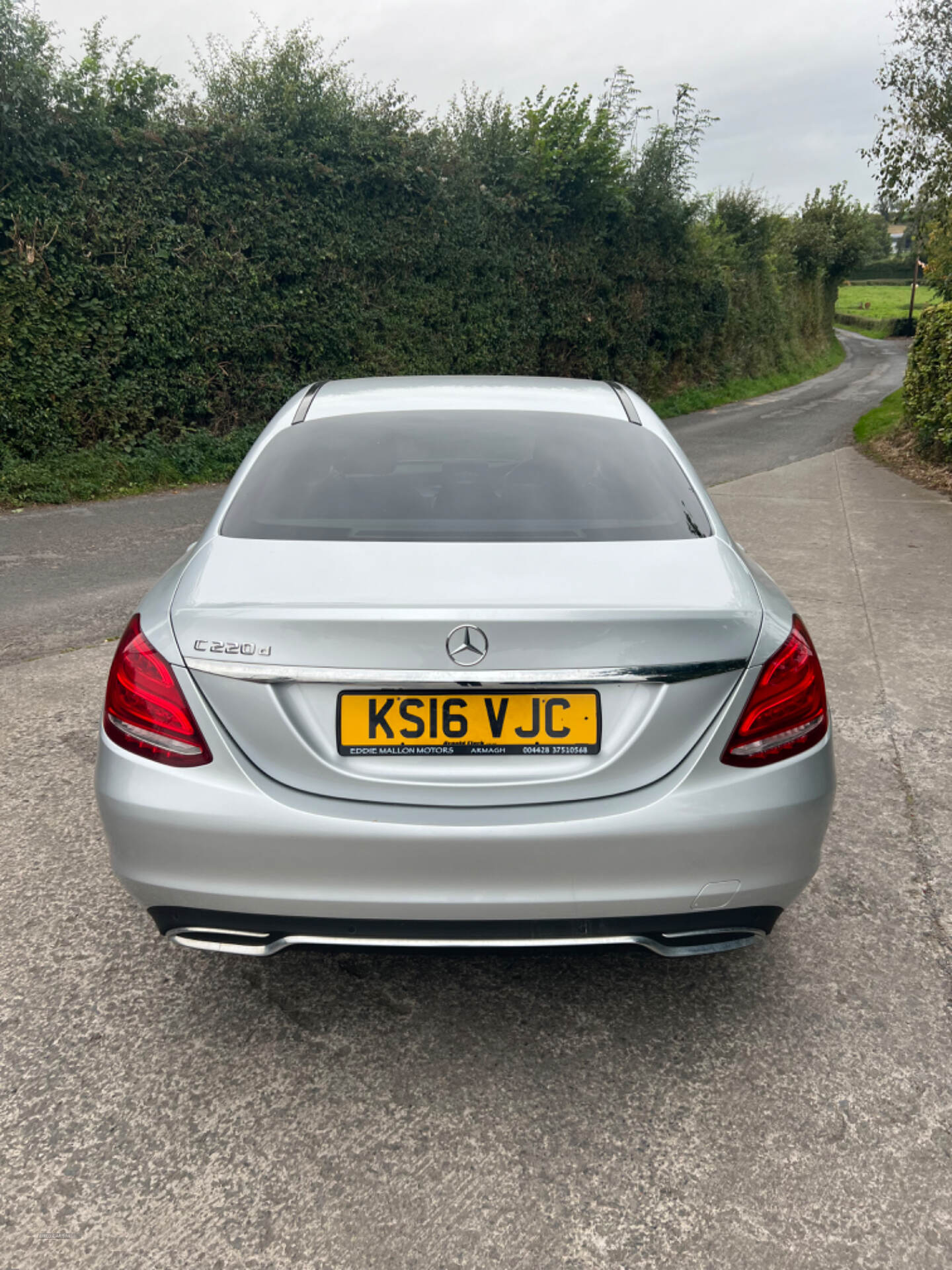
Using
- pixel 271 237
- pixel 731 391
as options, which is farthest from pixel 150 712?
pixel 731 391

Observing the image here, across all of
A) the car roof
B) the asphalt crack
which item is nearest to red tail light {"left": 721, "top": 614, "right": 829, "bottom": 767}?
the asphalt crack

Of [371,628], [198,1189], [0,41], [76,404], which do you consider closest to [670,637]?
[371,628]

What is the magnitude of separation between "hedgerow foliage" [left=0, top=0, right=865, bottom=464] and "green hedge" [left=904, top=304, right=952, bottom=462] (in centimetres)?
668

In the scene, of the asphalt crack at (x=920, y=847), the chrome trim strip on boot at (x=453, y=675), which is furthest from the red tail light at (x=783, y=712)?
the asphalt crack at (x=920, y=847)

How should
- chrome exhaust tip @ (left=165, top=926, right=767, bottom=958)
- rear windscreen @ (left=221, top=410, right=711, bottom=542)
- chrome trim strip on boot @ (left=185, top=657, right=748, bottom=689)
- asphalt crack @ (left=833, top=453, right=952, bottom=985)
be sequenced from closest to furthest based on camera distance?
1. chrome trim strip on boot @ (left=185, top=657, right=748, bottom=689)
2. chrome exhaust tip @ (left=165, top=926, right=767, bottom=958)
3. rear windscreen @ (left=221, top=410, right=711, bottom=542)
4. asphalt crack @ (left=833, top=453, right=952, bottom=985)

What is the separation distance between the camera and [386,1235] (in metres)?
1.98

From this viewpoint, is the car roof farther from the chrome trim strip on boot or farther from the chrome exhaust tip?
the chrome exhaust tip

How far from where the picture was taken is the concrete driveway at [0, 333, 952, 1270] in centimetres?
199

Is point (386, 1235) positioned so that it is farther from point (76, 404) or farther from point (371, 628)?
point (76, 404)

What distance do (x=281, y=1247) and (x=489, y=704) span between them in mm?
1082

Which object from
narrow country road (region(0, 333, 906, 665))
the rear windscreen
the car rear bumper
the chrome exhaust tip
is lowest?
narrow country road (region(0, 333, 906, 665))

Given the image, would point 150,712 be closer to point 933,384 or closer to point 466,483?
point 466,483

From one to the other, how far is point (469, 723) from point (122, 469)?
1054 centimetres

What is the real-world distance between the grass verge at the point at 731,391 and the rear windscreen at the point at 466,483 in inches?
770
